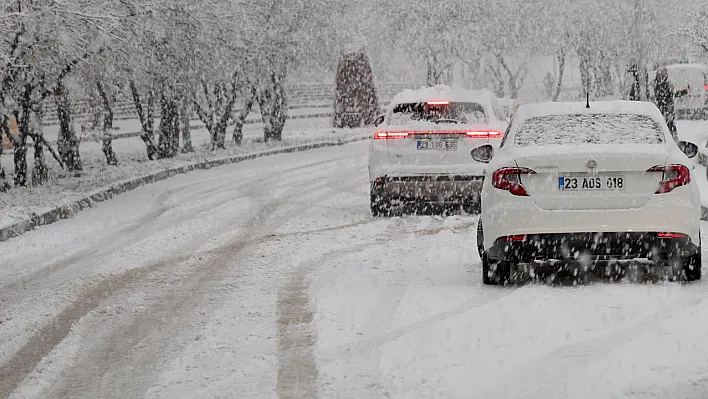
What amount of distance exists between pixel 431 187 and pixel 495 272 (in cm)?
458

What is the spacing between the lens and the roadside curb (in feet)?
44.2

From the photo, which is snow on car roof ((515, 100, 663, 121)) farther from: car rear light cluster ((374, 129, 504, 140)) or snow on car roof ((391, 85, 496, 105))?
snow on car roof ((391, 85, 496, 105))

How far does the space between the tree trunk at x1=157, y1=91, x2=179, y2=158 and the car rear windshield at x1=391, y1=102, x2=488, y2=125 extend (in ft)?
44.3

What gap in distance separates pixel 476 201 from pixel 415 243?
8.22ft

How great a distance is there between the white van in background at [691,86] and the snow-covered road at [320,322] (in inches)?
978

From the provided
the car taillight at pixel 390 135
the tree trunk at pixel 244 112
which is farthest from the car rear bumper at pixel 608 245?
the tree trunk at pixel 244 112

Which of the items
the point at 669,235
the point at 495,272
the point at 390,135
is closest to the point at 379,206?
the point at 390,135

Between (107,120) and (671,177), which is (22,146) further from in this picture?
(671,177)

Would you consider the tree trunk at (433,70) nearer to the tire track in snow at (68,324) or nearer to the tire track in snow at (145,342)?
the tire track in snow at (68,324)

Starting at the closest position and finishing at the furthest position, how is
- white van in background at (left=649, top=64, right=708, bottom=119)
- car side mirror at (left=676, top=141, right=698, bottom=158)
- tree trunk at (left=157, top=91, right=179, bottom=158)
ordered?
car side mirror at (left=676, top=141, right=698, bottom=158)
tree trunk at (left=157, top=91, right=179, bottom=158)
white van in background at (left=649, top=64, right=708, bottom=119)

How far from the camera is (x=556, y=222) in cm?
823

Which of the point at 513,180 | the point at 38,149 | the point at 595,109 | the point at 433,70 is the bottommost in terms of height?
the point at 38,149

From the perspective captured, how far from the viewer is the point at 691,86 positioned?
35.7 m

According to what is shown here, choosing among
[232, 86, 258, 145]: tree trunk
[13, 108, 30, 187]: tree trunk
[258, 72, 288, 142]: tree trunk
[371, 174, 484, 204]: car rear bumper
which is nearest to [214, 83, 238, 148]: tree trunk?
[232, 86, 258, 145]: tree trunk
